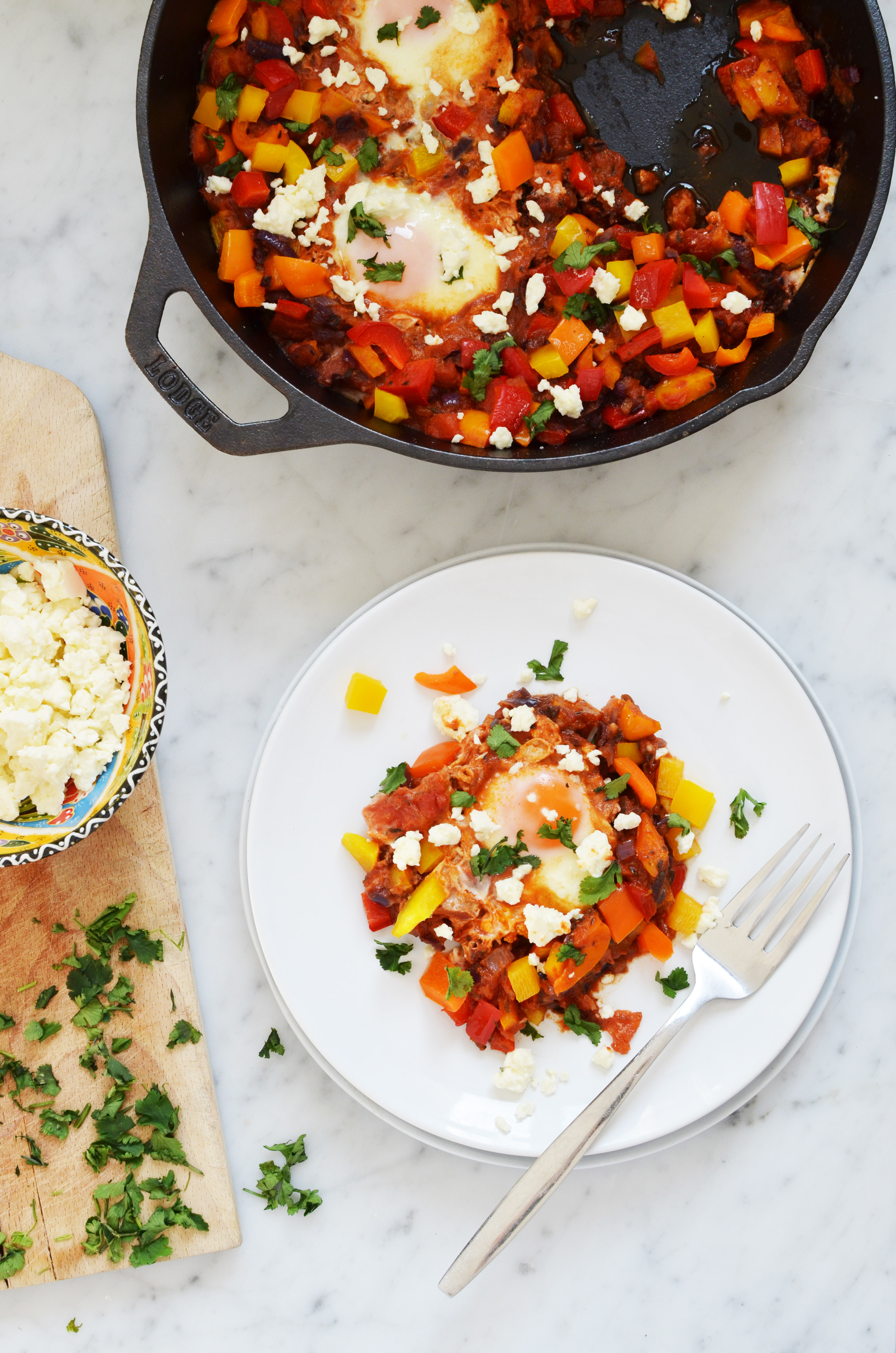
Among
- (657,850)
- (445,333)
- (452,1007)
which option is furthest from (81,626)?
(657,850)

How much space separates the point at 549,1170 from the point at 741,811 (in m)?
1.12

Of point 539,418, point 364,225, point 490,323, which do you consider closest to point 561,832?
point 539,418

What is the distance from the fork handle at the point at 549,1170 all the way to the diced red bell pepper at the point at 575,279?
1998mm

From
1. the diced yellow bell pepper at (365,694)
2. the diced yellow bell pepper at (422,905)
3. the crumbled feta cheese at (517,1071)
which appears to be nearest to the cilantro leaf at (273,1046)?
the diced yellow bell pepper at (422,905)

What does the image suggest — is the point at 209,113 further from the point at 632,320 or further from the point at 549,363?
the point at 632,320

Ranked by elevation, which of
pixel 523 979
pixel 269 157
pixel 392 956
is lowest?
pixel 392 956

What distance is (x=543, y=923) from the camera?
8.54 ft

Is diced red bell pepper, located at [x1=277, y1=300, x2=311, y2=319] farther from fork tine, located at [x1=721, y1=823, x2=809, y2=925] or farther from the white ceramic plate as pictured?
fork tine, located at [x1=721, y1=823, x2=809, y2=925]

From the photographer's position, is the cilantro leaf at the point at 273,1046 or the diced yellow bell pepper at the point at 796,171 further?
the cilantro leaf at the point at 273,1046

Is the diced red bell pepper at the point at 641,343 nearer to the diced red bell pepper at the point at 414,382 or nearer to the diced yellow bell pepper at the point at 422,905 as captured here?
the diced red bell pepper at the point at 414,382

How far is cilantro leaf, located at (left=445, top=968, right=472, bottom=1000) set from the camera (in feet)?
8.80

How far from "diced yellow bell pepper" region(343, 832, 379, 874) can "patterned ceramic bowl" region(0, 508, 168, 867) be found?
0.61 meters

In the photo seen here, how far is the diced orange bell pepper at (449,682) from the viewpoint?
277cm

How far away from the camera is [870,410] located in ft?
9.52
